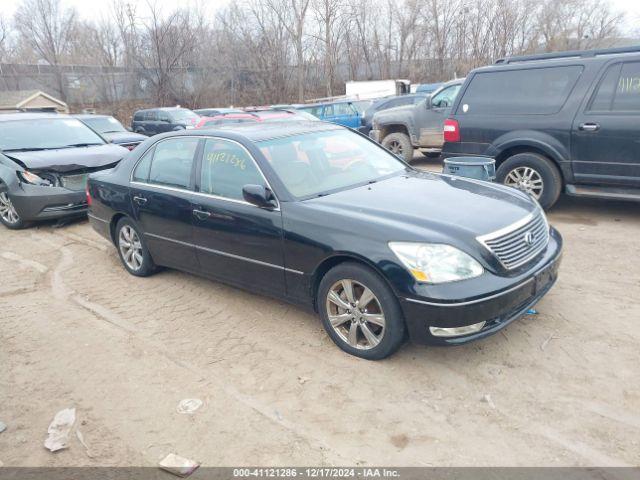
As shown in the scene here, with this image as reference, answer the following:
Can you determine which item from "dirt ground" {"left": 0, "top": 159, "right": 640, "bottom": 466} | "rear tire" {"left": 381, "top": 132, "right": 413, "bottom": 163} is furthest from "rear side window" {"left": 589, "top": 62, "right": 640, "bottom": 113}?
"rear tire" {"left": 381, "top": 132, "right": 413, "bottom": 163}

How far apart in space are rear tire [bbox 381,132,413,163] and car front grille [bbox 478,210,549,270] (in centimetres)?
735

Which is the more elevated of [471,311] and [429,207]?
[429,207]

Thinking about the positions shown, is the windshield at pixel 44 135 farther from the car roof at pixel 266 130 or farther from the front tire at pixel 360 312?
the front tire at pixel 360 312

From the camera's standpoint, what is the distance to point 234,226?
14.0 feet

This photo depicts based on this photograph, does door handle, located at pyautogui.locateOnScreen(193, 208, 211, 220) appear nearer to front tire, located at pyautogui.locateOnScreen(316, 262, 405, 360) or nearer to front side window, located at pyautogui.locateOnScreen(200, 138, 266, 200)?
front side window, located at pyautogui.locateOnScreen(200, 138, 266, 200)

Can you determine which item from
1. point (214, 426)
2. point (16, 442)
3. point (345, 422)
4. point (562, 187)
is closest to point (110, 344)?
point (16, 442)

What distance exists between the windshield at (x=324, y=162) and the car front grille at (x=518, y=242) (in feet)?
4.35

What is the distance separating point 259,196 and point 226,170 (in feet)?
2.17

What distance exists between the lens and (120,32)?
40.3 m

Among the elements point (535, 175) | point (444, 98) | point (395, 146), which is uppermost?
point (444, 98)

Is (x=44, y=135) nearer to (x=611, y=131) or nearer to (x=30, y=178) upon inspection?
(x=30, y=178)

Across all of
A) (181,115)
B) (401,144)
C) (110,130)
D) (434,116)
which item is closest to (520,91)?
(434,116)

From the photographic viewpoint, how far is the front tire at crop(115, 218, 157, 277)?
5.45 m

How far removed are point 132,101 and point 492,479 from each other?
4092cm
